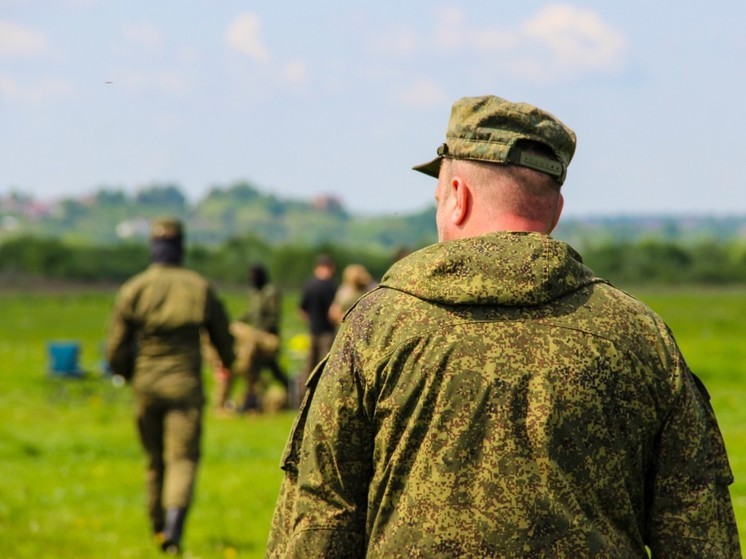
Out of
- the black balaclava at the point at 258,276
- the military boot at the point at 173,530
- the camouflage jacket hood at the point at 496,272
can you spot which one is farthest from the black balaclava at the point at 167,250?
the black balaclava at the point at 258,276

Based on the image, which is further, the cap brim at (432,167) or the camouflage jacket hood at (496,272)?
the cap brim at (432,167)

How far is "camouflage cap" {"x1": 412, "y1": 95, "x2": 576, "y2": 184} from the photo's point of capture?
2.96 metres

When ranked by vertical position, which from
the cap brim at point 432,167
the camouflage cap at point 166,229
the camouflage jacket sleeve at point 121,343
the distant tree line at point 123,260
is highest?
the cap brim at point 432,167

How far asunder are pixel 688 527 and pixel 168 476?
19.4 feet

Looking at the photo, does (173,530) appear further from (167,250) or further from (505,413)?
(505,413)

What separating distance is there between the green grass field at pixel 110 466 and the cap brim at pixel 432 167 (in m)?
6.03

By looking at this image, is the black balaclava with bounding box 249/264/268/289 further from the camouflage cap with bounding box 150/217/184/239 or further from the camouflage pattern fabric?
the camouflage pattern fabric

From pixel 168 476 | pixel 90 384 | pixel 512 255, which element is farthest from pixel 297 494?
pixel 90 384

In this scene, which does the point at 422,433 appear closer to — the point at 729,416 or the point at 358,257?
the point at 729,416

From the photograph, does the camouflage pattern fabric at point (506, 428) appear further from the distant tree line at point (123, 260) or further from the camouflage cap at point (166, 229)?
the distant tree line at point (123, 260)

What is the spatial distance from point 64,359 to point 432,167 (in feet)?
74.2

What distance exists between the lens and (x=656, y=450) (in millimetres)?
2936

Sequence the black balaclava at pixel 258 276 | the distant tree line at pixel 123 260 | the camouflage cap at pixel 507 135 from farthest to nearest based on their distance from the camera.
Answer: the distant tree line at pixel 123 260, the black balaclava at pixel 258 276, the camouflage cap at pixel 507 135

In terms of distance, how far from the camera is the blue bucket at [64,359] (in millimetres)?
24875
